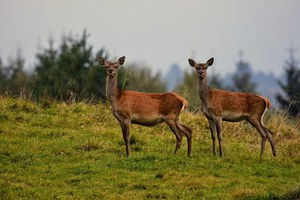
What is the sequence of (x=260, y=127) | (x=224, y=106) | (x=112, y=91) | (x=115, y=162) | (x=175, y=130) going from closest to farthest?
(x=115, y=162)
(x=112, y=91)
(x=175, y=130)
(x=224, y=106)
(x=260, y=127)

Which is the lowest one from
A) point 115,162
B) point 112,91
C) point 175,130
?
point 115,162

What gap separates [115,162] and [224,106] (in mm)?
3391

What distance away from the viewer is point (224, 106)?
16.3 meters

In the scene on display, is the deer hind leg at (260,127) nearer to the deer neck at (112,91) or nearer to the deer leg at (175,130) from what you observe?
the deer leg at (175,130)

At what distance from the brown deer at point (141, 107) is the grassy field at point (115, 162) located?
2.38 ft

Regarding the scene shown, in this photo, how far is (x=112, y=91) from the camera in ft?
50.9

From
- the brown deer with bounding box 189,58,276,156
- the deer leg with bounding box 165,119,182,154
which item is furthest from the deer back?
the deer leg with bounding box 165,119,182,154

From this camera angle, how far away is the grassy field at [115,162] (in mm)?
12414

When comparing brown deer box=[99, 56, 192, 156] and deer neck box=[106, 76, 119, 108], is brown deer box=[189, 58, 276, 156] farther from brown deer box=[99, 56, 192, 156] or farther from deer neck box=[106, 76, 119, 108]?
deer neck box=[106, 76, 119, 108]

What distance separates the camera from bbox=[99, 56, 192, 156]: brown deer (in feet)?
50.5

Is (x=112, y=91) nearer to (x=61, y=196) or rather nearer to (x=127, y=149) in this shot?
(x=127, y=149)

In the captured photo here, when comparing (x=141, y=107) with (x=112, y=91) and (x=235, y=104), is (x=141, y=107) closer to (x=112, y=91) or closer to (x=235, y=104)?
(x=112, y=91)

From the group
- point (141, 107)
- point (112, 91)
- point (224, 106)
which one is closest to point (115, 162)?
point (141, 107)

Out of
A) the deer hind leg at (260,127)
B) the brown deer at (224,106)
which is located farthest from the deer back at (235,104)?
the deer hind leg at (260,127)
